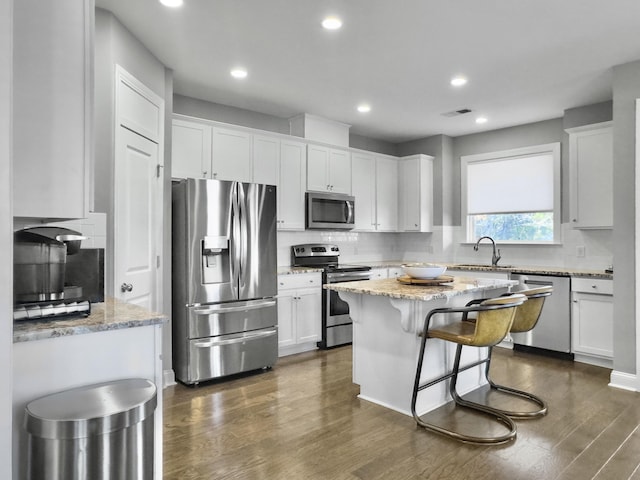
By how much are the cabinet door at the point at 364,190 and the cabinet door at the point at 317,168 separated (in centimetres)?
49

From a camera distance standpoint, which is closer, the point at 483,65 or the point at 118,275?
the point at 118,275

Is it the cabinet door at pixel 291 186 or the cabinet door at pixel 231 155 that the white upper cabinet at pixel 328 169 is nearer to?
the cabinet door at pixel 291 186

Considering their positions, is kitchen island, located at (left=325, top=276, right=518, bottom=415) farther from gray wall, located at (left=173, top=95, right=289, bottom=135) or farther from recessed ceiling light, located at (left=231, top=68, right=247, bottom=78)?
gray wall, located at (left=173, top=95, right=289, bottom=135)

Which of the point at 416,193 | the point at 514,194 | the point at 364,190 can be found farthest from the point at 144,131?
the point at 514,194

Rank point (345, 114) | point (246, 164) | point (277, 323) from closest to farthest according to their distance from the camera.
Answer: point (277, 323) → point (246, 164) → point (345, 114)

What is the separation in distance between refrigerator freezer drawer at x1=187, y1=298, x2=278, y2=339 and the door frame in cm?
34

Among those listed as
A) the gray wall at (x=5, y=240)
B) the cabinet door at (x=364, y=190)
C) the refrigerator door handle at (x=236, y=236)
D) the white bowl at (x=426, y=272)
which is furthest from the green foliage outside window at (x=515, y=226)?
the gray wall at (x=5, y=240)

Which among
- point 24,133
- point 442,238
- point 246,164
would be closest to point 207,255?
point 246,164

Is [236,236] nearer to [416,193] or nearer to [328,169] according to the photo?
[328,169]

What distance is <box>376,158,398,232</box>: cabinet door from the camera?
19.4 feet

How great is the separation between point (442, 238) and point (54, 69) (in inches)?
206

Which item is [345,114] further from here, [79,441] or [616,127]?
[79,441]

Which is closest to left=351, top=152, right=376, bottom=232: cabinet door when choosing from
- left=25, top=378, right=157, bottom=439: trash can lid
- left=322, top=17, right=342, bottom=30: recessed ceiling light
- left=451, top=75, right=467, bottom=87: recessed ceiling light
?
left=451, top=75, right=467, bottom=87: recessed ceiling light

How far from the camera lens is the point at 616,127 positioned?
11.7 ft
